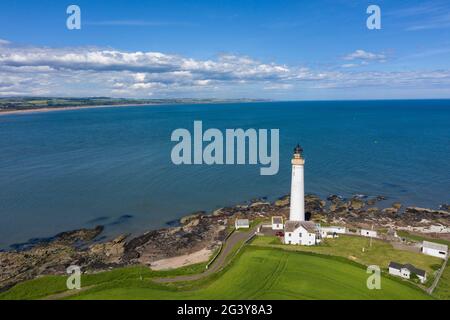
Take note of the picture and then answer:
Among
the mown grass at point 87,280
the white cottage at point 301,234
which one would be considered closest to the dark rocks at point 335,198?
the white cottage at point 301,234

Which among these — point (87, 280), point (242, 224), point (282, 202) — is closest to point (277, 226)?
point (242, 224)

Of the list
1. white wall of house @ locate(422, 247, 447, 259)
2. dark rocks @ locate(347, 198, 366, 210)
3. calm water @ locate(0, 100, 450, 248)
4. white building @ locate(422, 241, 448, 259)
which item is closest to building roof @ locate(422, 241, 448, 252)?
white building @ locate(422, 241, 448, 259)

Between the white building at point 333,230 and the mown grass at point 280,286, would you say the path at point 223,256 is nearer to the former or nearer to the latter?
the mown grass at point 280,286

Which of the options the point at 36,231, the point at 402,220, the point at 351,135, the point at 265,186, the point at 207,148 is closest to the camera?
the point at 36,231

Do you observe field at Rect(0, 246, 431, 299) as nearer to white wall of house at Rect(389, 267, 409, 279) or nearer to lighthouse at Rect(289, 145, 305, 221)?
white wall of house at Rect(389, 267, 409, 279)

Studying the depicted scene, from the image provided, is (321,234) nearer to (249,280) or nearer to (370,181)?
(249,280)
